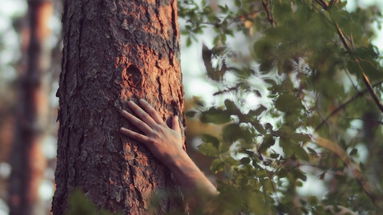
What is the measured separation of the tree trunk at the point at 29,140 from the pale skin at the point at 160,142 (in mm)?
5898

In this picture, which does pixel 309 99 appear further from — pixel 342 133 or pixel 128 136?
pixel 128 136

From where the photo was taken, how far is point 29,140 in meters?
7.93

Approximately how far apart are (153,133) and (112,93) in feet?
0.74

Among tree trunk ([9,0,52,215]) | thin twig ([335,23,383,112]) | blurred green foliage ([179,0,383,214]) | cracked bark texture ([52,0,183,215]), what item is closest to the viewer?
blurred green foliage ([179,0,383,214])

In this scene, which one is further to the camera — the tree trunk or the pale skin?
the tree trunk

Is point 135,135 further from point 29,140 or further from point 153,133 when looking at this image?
point 29,140

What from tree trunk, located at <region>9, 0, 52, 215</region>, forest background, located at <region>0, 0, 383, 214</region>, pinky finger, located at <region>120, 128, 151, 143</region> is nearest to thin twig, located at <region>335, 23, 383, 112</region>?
forest background, located at <region>0, 0, 383, 214</region>

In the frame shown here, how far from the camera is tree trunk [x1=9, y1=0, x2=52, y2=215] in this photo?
309 inches

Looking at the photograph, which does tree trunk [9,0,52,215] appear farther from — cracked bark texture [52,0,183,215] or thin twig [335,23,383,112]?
thin twig [335,23,383,112]

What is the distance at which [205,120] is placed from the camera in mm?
1766

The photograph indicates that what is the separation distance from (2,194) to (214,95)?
12.3 m

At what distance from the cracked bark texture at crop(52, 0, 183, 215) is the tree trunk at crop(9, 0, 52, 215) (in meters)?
5.79

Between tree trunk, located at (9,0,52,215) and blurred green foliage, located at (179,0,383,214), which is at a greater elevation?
tree trunk, located at (9,0,52,215)

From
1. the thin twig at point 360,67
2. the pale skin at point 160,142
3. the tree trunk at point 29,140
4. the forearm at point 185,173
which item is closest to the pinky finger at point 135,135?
the pale skin at point 160,142
